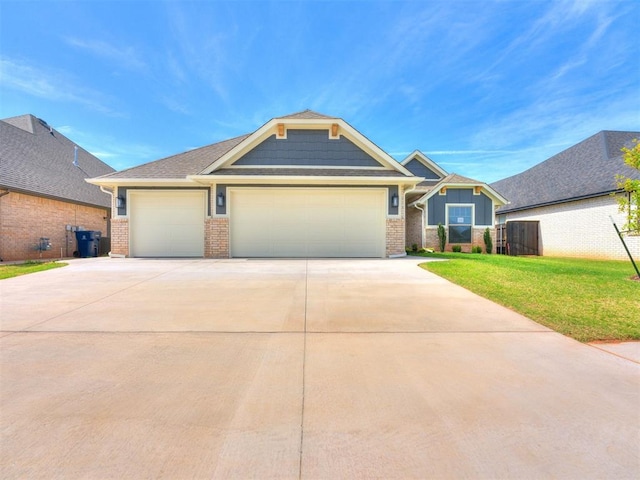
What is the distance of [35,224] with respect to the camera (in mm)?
14031

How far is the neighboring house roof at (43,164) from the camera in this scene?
13.9 m

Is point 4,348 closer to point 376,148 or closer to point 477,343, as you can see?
point 477,343

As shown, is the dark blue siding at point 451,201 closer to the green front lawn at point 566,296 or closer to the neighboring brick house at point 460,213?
the neighboring brick house at point 460,213

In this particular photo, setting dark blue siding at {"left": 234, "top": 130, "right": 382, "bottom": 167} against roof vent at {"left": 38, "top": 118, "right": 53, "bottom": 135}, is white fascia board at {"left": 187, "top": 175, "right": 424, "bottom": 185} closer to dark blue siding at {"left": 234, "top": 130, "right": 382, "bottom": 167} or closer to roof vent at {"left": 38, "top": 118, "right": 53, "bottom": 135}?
dark blue siding at {"left": 234, "top": 130, "right": 382, "bottom": 167}

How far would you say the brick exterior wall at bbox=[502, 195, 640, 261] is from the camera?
13.1 metres

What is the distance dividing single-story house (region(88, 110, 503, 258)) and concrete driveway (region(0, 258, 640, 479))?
7237 mm

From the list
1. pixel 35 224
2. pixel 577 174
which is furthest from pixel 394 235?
pixel 35 224

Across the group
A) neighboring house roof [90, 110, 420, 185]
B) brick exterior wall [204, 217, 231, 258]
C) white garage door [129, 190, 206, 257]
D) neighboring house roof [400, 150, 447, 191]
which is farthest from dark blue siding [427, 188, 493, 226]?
white garage door [129, 190, 206, 257]

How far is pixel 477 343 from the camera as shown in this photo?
348 centimetres

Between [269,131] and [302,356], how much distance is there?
1062cm

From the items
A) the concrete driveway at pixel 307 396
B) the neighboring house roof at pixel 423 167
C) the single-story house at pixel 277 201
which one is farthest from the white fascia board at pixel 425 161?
the concrete driveway at pixel 307 396

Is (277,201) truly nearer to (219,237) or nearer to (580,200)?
(219,237)

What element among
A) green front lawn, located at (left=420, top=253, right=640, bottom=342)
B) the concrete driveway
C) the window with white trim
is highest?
the window with white trim

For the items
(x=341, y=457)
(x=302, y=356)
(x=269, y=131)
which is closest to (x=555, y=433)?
(x=341, y=457)
